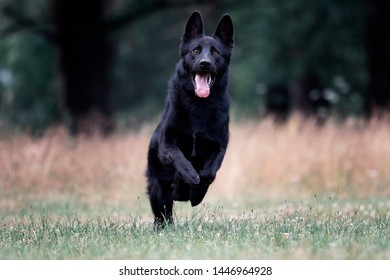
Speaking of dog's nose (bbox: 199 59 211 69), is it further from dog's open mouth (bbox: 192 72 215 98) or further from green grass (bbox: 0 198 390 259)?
green grass (bbox: 0 198 390 259)

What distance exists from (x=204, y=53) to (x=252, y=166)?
721 cm

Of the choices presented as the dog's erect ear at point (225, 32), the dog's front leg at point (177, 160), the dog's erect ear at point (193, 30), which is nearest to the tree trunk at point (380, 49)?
the dog's erect ear at point (225, 32)

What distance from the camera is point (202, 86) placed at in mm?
7637

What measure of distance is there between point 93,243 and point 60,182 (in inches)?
315

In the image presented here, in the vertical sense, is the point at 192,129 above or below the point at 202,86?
below

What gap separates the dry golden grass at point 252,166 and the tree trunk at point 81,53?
6.12m

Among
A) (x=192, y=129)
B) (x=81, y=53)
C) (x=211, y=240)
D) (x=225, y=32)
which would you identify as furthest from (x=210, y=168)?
(x=81, y=53)

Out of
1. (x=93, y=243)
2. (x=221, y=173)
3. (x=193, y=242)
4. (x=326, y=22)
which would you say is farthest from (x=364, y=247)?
(x=326, y=22)

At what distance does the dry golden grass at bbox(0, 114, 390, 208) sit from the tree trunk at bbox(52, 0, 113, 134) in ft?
20.1

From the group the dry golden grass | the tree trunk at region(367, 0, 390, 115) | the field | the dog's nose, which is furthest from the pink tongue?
the tree trunk at region(367, 0, 390, 115)

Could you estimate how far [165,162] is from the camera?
7.52 m

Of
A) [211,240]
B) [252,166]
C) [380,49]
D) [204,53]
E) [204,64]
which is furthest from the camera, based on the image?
[380,49]

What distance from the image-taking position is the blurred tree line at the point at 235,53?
21375 mm

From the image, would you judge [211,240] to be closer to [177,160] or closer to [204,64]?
[177,160]
